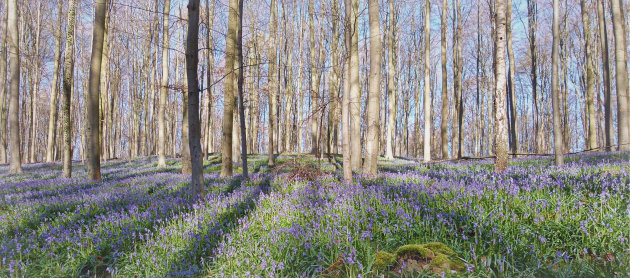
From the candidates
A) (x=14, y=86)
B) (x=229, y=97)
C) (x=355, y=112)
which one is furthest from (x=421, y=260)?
(x=14, y=86)

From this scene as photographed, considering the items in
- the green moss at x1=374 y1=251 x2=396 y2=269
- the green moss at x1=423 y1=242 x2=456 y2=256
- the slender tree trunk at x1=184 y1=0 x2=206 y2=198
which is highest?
the slender tree trunk at x1=184 y1=0 x2=206 y2=198

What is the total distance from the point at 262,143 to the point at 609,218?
60844 millimetres

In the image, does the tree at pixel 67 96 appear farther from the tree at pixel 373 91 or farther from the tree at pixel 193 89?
the tree at pixel 373 91

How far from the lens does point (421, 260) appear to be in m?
3.19

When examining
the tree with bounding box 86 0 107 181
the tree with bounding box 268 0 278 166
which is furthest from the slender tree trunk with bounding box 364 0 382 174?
the tree with bounding box 86 0 107 181

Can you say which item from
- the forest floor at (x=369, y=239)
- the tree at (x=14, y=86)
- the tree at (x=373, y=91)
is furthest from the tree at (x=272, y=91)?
the tree at (x=14, y=86)

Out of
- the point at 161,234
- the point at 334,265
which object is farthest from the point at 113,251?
the point at 334,265

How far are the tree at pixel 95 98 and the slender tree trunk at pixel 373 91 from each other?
28.7 feet

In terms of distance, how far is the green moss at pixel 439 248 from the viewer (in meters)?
3.31

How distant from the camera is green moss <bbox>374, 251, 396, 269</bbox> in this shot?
321 centimetres

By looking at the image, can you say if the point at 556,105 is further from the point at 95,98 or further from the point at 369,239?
the point at 95,98

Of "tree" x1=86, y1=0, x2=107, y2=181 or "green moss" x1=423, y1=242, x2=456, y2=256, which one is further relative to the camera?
"tree" x1=86, y1=0, x2=107, y2=181

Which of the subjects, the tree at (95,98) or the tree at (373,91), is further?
the tree at (95,98)

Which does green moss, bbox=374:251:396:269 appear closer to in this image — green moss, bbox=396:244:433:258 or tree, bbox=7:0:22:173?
green moss, bbox=396:244:433:258
